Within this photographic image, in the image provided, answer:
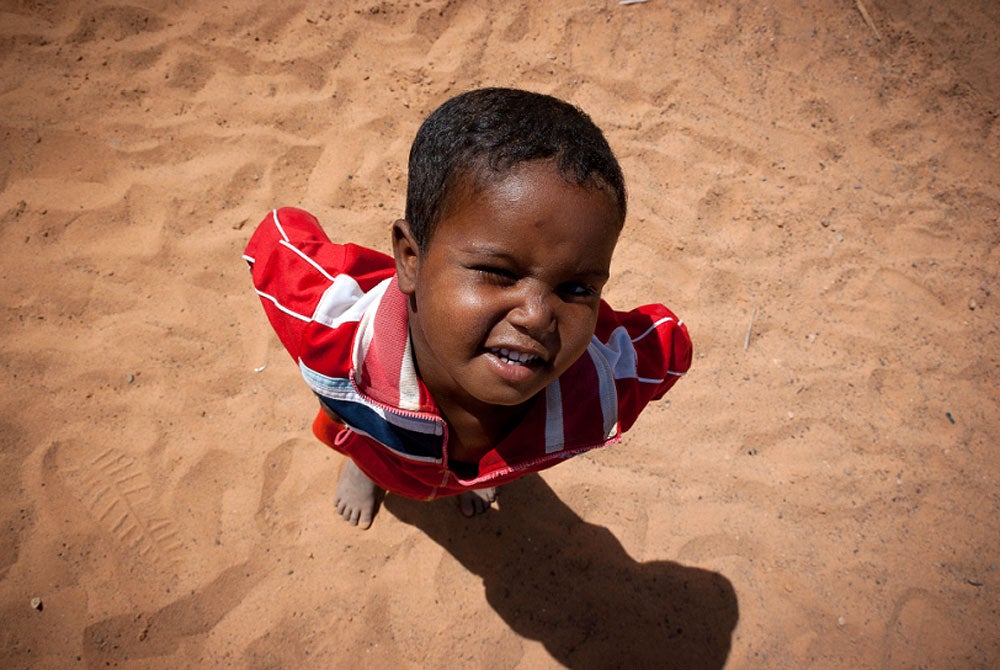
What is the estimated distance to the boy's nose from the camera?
1.05 metres

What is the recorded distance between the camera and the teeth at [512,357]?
43.2 inches

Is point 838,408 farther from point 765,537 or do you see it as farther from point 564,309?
point 564,309

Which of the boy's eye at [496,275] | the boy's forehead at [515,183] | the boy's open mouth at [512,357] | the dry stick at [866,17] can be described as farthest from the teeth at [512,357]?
the dry stick at [866,17]

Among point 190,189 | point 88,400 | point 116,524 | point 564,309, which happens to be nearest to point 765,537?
point 564,309

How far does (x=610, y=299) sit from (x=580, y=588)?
1.23 m

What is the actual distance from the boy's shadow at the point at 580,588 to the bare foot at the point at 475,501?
3 cm

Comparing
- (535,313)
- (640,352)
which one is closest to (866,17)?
(640,352)

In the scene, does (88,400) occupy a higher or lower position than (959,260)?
higher

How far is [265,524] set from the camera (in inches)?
83.7

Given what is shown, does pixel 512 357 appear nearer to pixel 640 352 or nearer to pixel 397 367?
pixel 397 367

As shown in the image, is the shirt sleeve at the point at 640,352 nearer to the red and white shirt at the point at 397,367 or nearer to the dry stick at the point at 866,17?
the red and white shirt at the point at 397,367

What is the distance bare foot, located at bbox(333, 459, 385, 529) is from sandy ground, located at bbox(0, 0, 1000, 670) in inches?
2.4

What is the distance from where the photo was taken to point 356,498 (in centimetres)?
215

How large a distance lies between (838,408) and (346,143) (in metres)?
2.50
